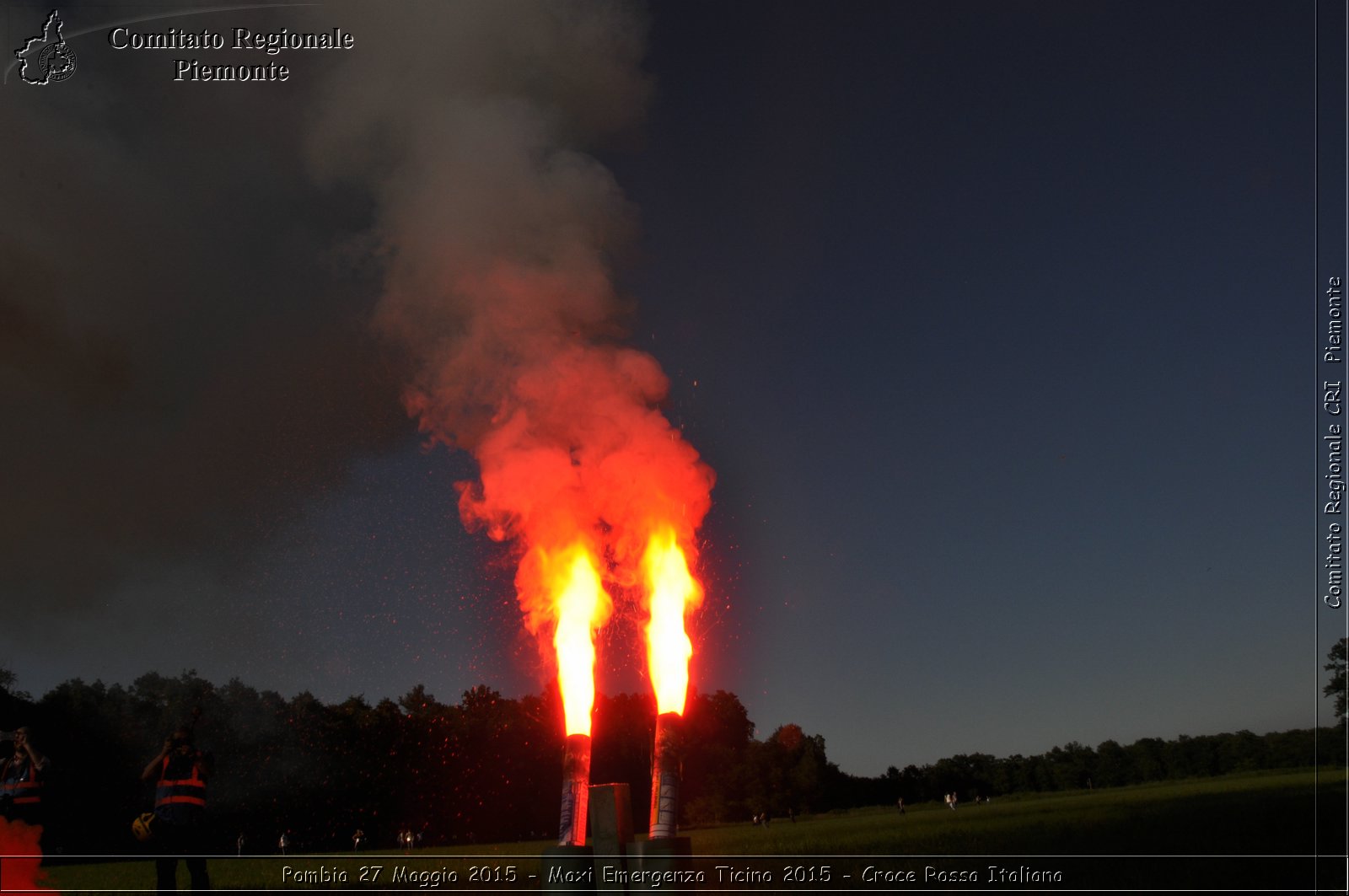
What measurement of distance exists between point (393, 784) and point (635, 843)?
1027 inches

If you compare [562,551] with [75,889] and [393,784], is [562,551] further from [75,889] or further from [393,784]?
[393,784]

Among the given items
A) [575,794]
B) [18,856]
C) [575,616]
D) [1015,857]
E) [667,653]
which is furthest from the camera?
[18,856]

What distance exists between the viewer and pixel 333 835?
30.4 meters

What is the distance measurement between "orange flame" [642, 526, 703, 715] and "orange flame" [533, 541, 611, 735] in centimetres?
70

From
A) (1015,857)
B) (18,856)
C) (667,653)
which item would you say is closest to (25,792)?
(18,856)

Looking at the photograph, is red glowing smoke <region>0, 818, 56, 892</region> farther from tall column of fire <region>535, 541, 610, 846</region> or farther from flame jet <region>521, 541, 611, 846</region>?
tall column of fire <region>535, 541, 610, 846</region>

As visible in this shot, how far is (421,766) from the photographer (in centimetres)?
3266

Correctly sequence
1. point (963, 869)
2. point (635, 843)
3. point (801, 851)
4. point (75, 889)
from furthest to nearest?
point (801, 851) → point (75, 889) → point (963, 869) → point (635, 843)

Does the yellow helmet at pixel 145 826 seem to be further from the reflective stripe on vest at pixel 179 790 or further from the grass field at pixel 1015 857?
the grass field at pixel 1015 857

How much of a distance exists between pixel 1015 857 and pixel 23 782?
1492 centimetres

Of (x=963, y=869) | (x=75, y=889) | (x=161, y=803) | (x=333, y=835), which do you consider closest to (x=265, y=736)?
(x=333, y=835)

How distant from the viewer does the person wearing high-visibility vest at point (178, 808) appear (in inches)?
490

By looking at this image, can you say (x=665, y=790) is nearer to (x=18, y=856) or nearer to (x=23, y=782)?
(x=23, y=782)

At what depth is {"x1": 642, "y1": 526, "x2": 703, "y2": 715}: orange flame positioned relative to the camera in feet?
33.4
